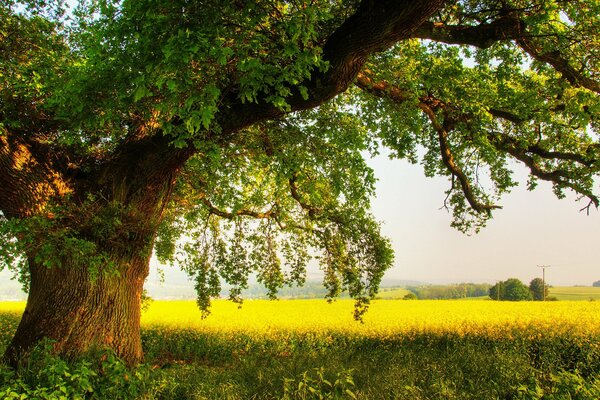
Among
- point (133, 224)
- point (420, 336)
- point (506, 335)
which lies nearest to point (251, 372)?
point (133, 224)

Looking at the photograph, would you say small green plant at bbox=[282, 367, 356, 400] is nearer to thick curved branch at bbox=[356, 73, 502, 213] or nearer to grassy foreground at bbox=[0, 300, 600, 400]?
grassy foreground at bbox=[0, 300, 600, 400]

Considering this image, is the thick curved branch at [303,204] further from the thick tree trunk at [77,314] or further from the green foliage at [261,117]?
the thick tree trunk at [77,314]

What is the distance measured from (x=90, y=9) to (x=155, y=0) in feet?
21.0

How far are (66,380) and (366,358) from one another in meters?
6.59

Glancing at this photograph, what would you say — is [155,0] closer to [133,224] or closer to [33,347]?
[133,224]

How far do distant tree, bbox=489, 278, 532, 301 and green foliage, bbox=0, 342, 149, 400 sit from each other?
2127 inches

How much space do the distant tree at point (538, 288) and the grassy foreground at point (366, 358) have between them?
159 feet

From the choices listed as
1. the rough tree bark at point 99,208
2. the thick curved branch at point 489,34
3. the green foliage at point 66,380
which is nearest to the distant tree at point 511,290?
the thick curved branch at point 489,34

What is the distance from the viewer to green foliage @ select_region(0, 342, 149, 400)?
241 inches

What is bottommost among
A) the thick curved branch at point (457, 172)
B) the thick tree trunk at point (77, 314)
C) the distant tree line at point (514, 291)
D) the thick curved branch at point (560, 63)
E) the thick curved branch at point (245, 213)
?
the distant tree line at point (514, 291)

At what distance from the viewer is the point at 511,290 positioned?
54.9 m

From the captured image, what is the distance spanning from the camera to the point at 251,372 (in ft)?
26.0

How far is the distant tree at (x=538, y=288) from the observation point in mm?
57506

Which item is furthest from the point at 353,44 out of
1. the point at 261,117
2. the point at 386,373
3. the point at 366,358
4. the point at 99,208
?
the point at 366,358
